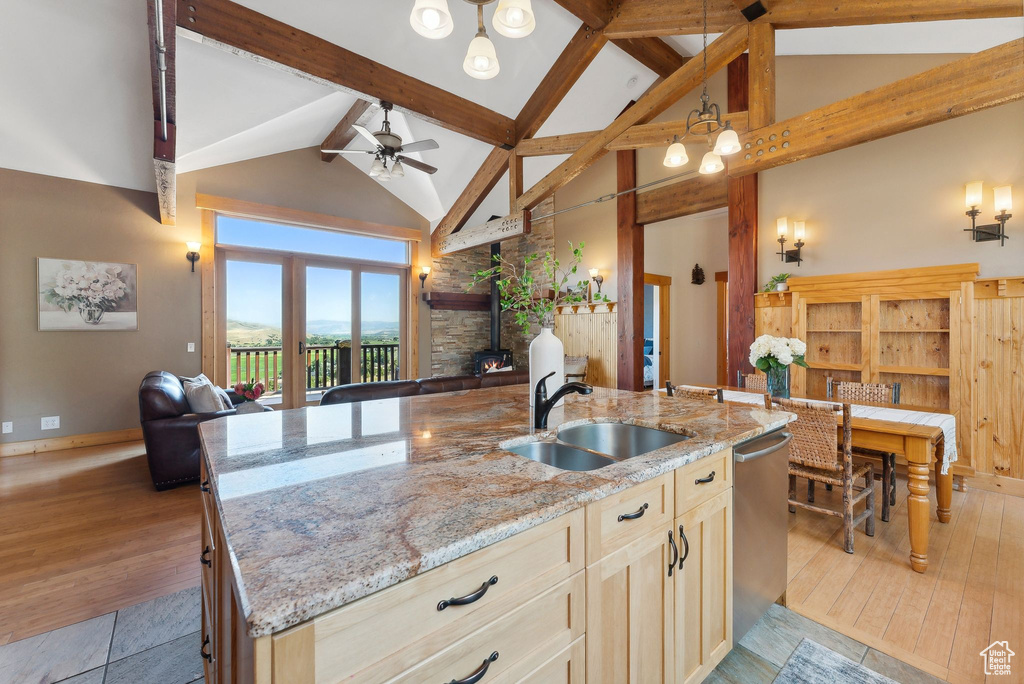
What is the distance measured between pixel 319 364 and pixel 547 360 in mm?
5564

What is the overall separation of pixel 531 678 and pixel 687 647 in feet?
2.46

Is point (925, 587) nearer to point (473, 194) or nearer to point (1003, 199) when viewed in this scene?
point (1003, 199)

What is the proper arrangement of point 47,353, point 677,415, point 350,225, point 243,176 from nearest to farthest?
1. point 677,415
2. point 47,353
3. point 243,176
4. point 350,225

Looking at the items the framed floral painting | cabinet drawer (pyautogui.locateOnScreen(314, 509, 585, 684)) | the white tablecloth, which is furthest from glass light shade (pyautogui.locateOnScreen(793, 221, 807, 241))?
the framed floral painting

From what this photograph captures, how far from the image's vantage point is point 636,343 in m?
5.73

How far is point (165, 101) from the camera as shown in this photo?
2.78 metres

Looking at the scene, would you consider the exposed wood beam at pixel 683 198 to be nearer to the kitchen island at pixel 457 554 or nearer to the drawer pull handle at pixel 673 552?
the kitchen island at pixel 457 554

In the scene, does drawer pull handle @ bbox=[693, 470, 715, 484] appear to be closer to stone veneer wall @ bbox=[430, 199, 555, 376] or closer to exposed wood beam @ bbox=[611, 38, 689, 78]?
exposed wood beam @ bbox=[611, 38, 689, 78]

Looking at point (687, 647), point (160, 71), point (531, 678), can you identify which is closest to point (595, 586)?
point (531, 678)

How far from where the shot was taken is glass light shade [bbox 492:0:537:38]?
6.32 ft

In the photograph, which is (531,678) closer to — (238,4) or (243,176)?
(238,4)

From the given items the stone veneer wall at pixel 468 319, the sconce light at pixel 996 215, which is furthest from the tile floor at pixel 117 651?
the stone veneer wall at pixel 468 319

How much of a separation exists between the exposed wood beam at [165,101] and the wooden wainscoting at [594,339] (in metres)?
4.78

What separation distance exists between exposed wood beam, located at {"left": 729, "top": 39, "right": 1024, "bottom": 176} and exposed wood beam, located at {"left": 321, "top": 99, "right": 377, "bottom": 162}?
3.99m
